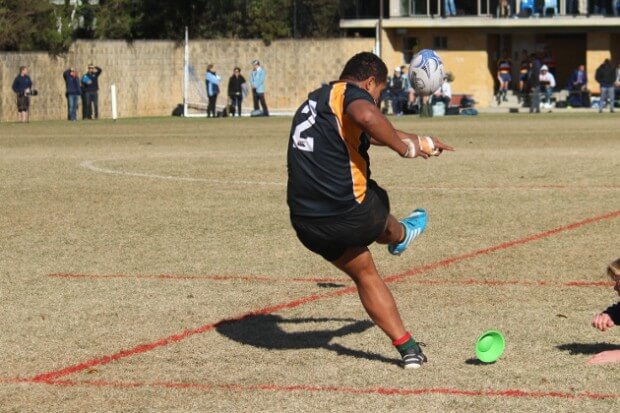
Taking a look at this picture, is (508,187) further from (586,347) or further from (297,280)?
(586,347)

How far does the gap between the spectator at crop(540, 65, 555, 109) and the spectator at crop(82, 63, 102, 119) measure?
661 inches

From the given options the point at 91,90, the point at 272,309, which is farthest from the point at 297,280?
the point at 91,90

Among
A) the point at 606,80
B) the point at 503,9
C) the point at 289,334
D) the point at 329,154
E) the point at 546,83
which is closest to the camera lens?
the point at 329,154

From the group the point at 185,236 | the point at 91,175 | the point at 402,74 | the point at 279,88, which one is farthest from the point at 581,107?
the point at 185,236

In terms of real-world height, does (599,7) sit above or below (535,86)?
above

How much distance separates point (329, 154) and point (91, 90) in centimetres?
4079

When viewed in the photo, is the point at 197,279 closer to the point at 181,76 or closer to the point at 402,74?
the point at 402,74

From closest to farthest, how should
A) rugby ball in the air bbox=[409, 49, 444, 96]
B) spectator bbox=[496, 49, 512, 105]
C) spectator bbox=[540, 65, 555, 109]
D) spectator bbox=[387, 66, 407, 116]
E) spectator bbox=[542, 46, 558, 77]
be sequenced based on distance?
rugby ball in the air bbox=[409, 49, 444, 96]
spectator bbox=[387, 66, 407, 116]
spectator bbox=[540, 65, 555, 109]
spectator bbox=[496, 49, 512, 105]
spectator bbox=[542, 46, 558, 77]

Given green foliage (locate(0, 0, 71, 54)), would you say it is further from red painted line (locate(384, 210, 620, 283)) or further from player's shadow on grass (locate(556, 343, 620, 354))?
player's shadow on grass (locate(556, 343, 620, 354))

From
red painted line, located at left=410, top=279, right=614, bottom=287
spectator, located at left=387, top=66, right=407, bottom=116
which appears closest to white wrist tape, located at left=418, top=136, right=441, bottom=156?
red painted line, located at left=410, top=279, right=614, bottom=287

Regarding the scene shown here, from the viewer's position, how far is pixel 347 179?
7.59 meters

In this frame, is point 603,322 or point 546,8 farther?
point 546,8

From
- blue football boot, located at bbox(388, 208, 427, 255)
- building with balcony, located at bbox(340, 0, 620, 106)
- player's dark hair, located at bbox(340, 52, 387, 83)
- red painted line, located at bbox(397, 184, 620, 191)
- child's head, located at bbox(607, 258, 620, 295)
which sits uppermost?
building with balcony, located at bbox(340, 0, 620, 106)

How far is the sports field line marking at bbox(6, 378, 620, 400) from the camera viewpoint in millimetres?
7051
